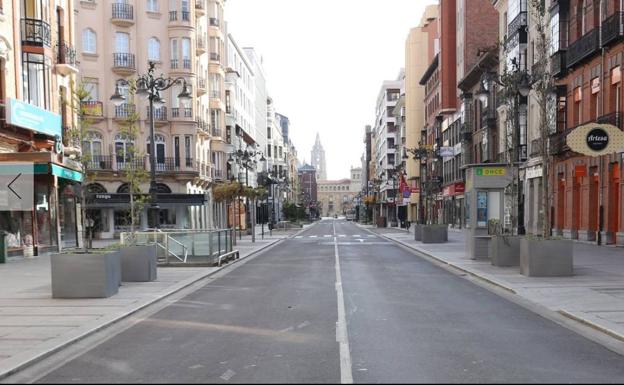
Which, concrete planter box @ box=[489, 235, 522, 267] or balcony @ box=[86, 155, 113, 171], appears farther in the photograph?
balcony @ box=[86, 155, 113, 171]

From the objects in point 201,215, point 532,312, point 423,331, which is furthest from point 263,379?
point 201,215

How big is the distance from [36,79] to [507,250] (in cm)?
2193

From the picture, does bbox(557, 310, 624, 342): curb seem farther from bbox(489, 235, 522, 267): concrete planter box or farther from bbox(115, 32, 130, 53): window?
bbox(115, 32, 130, 53): window

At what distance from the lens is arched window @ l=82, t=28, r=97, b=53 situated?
4694cm

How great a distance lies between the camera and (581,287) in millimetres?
13617

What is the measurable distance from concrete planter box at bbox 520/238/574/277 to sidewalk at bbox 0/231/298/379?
8.85m

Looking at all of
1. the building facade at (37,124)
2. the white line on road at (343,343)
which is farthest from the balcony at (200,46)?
the white line on road at (343,343)

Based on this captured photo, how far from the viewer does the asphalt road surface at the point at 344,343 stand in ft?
22.2

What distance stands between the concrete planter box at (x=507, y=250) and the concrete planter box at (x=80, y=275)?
458 inches

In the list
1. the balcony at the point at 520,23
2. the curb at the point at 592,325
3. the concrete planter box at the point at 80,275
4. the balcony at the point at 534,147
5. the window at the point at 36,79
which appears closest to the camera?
the curb at the point at 592,325

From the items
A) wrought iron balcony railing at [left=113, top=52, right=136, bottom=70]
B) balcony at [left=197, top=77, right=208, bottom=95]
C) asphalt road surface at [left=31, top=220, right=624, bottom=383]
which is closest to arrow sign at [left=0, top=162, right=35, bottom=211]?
asphalt road surface at [left=31, top=220, right=624, bottom=383]

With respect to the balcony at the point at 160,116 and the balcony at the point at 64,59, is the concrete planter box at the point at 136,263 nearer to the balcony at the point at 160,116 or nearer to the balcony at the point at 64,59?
the balcony at the point at 64,59

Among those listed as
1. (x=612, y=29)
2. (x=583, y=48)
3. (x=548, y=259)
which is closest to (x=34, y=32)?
(x=548, y=259)

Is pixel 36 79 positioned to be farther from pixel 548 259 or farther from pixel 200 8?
pixel 200 8
